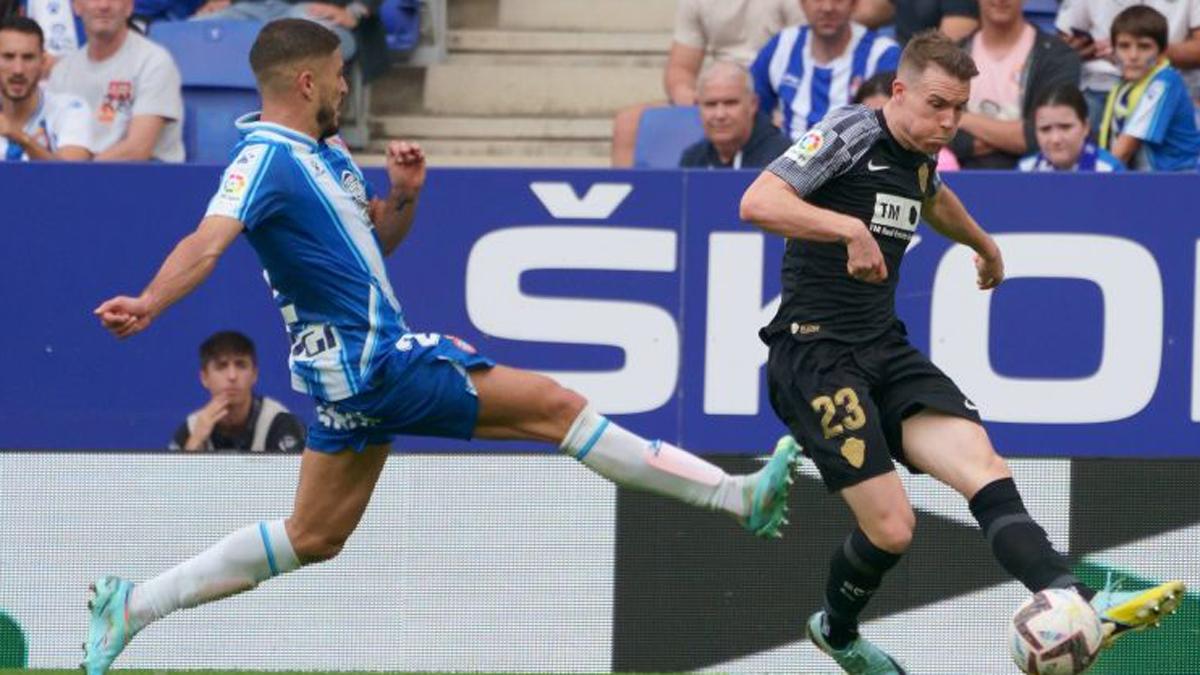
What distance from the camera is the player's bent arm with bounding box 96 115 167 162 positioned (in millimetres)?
10742

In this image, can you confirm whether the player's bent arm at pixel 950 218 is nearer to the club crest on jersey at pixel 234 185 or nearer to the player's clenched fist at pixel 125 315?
the club crest on jersey at pixel 234 185

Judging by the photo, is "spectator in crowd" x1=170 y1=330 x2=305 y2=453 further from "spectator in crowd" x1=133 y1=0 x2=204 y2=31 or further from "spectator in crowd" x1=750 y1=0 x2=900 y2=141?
"spectator in crowd" x1=133 y1=0 x2=204 y2=31

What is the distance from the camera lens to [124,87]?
429 inches

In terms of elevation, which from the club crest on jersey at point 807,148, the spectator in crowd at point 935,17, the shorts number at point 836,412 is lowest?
the shorts number at point 836,412

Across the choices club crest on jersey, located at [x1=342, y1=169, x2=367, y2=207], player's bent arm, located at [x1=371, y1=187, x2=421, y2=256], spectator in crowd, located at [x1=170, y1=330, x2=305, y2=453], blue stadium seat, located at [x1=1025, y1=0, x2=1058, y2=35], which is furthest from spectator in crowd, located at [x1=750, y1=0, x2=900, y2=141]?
club crest on jersey, located at [x1=342, y1=169, x2=367, y2=207]

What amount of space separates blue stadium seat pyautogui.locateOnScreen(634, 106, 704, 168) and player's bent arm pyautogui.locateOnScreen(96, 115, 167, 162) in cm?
235

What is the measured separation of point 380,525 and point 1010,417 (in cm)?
301

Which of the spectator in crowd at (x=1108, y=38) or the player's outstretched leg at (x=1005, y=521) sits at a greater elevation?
the spectator in crowd at (x=1108, y=38)

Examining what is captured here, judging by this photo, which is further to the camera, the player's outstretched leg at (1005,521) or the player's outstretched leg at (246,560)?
the player's outstretched leg at (246,560)

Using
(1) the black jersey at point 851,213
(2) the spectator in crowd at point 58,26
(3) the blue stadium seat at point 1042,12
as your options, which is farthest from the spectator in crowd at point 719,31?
(1) the black jersey at point 851,213

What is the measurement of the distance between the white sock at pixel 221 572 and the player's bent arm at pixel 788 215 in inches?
67.9

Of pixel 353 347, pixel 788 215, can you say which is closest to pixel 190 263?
pixel 353 347

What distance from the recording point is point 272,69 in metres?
6.46

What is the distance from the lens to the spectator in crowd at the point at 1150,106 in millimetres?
10414
